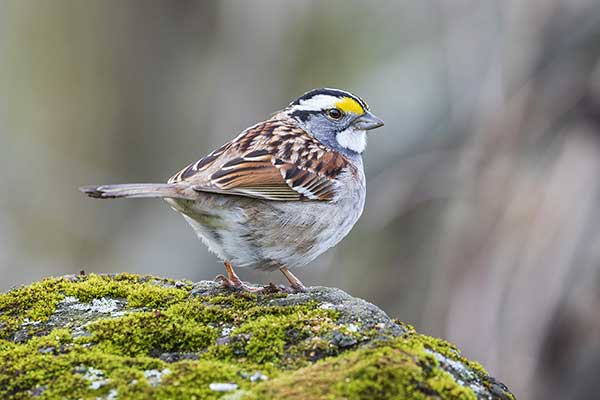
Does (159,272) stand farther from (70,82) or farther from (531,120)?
(531,120)

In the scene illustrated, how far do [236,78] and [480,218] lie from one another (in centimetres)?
754

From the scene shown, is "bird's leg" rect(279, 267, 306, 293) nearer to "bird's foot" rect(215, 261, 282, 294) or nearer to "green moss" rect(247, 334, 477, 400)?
"bird's foot" rect(215, 261, 282, 294)

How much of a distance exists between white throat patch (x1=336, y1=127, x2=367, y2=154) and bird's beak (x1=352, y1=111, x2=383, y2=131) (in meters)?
0.05

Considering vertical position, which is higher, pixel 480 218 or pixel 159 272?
pixel 480 218

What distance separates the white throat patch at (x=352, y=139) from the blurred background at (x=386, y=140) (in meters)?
2.28

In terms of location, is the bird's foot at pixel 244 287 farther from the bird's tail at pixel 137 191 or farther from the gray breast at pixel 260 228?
the bird's tail at pixel 137 191

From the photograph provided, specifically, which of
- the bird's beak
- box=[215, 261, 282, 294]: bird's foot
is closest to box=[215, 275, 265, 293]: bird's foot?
box=[215, 261, 282, 294]: bird's foot

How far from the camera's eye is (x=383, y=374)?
134 inches

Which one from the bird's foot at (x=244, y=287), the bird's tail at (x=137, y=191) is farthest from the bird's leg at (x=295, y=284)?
the bird's tail at (x=137, y=191)

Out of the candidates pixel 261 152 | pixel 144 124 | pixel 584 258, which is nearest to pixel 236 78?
pixel 144 124

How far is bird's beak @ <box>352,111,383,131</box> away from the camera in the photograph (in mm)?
6703

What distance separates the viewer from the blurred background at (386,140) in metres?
8.18

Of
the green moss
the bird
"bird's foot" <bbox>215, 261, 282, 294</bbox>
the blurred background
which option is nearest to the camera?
the green moss

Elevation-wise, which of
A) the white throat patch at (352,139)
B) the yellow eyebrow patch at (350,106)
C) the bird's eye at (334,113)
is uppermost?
the yellow eyebrow patch at (350,106)
